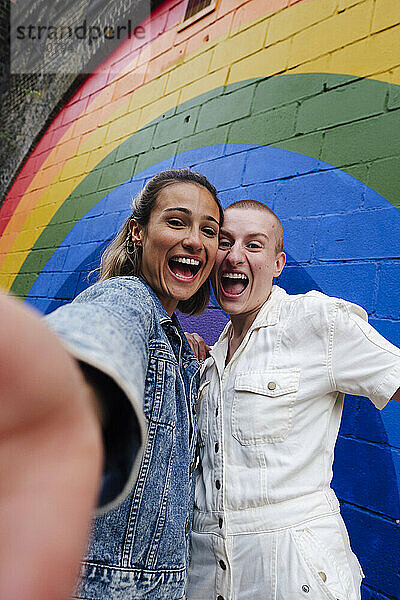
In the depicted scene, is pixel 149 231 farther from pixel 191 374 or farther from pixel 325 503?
pixel 325 503

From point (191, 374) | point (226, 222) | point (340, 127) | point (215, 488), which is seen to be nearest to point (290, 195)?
point (340, 127)

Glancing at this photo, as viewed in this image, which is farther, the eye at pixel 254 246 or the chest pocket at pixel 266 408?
the eye at pixel 254 246

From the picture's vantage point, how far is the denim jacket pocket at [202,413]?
1376mm

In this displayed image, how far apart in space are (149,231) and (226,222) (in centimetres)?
26

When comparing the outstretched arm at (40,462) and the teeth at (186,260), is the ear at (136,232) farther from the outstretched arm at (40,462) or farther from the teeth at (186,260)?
the outstretched arm at (40,462)

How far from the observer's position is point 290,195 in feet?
6.66

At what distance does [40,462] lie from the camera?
0.98ft

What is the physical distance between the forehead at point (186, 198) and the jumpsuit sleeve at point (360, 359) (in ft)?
1.53

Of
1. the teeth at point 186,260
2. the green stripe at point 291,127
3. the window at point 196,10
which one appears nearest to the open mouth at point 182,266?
the teeth at point 186,260

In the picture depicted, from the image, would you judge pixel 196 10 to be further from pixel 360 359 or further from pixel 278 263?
pixel 360 359

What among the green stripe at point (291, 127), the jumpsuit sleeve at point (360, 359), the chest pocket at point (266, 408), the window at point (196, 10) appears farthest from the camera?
the window at point (196, 10)

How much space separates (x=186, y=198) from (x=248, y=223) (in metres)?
0.23

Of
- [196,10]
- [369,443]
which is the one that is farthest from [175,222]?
[196,10]

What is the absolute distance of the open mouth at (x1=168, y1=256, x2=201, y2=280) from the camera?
1.40 metres
